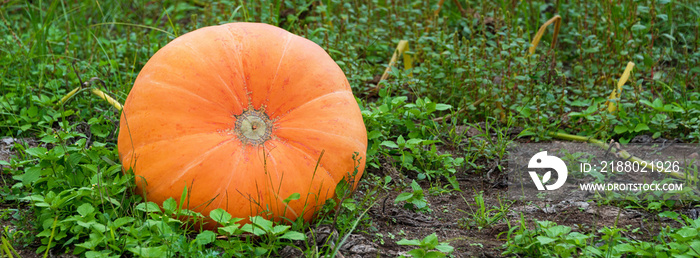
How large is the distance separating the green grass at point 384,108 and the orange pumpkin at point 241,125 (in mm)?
123

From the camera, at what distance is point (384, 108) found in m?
3.47

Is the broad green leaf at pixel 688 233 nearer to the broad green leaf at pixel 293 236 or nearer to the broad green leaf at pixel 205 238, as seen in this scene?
the broad green leaf at pixel 293 236

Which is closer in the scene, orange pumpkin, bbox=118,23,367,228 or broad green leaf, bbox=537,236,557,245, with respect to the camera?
broad green leaf, bbox=537,236,557,245

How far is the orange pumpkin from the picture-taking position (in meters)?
2.50

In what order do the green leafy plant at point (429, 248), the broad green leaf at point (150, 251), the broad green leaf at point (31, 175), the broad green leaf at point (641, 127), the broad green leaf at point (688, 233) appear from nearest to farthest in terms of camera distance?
the broad green leaf at point (150, 251) → the green leafy plant at point (429, 248) → the broad green leaf at point (688, 233) → the broad green leaf at point (31, 175) → the broad green leaf at point (641, 127)

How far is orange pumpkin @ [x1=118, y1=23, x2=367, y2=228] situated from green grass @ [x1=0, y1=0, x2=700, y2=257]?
12 cm

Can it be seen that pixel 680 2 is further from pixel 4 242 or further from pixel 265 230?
pixel 4 242

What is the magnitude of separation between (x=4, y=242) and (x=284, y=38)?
4.64 feet

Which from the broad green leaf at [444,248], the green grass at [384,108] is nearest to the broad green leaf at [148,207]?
the green grass at [384,108]

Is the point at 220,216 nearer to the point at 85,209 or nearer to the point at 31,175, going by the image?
the point at 85,209

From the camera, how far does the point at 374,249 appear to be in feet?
8.07

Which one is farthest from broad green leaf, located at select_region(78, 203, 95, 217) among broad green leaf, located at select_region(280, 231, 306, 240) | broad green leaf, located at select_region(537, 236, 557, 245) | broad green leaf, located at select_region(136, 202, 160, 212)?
broad green leaf, located at select_region(537, 236, 557, 245)

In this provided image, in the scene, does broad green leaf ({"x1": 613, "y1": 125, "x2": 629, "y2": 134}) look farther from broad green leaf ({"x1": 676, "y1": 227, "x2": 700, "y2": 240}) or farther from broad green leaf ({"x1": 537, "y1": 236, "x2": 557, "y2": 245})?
broad green leaf ({"x1": 537, "y1": 236, "x2": 557, "y2": 245})

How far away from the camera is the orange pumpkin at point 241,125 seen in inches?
98.5
